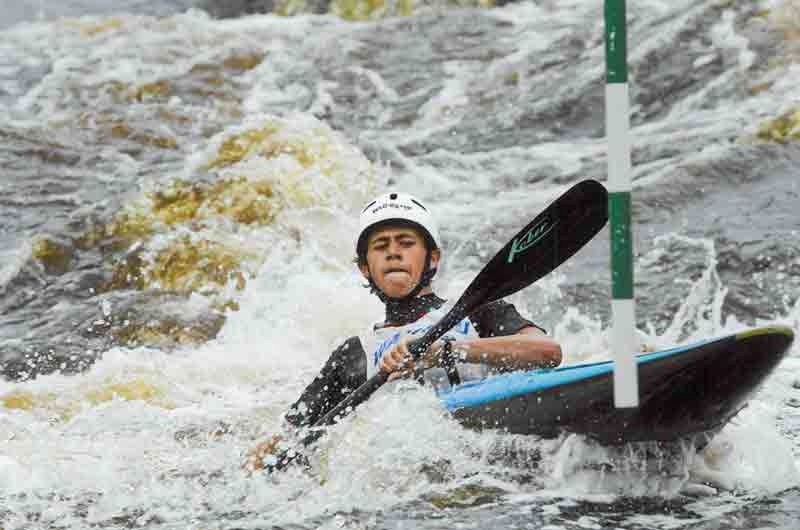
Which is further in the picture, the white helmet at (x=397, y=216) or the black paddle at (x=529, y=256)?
the white helmet at (x=397, y=216)

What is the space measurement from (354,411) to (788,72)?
21.3ft

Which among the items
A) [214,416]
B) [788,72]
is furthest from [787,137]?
[214,416]

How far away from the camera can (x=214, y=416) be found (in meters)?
6.47

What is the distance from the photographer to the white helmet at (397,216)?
5.41 metres

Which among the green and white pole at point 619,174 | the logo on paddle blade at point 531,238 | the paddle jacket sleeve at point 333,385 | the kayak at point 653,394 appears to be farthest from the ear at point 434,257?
the green and white pole at point 619,174

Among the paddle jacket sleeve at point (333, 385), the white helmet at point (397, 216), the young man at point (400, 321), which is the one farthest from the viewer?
the white helmet at point (397, 216)

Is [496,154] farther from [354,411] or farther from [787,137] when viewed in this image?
[354,411]

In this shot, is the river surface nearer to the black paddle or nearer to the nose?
the black paddle

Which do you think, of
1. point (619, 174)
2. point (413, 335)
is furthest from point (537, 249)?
point (619, 174)

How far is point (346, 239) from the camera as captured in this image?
9094 mm

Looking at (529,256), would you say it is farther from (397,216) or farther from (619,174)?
(619,174)

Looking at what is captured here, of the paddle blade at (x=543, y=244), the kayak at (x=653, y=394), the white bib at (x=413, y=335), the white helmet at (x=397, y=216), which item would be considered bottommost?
the kayak at (x=653, y=394)

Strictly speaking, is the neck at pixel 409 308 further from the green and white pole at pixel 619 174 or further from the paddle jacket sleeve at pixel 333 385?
the green and white pole at pixel 619 174

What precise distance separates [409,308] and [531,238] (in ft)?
2.07
